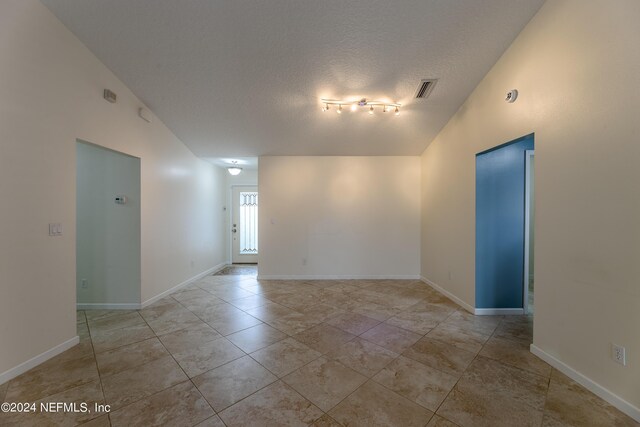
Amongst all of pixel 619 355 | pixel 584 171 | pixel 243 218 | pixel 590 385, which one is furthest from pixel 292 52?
pixel 243 218

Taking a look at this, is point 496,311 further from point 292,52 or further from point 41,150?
point 41,150

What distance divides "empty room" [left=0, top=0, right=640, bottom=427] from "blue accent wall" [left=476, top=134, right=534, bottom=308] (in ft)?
0.10

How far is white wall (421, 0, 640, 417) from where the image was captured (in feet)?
5.21

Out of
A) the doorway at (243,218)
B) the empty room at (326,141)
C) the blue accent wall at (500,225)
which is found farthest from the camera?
the doorway at (243,218)

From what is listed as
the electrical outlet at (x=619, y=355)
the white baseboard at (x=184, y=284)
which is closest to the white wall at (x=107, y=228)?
the white baseboard at (x=184, y=284)

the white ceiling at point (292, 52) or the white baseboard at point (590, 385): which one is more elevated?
the white ceiling at point (292, 52)

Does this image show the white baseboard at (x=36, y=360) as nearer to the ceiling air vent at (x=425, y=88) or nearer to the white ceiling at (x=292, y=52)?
the white ceiling at (x=292, y=52)

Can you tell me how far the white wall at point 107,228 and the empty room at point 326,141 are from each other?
0.09 feet

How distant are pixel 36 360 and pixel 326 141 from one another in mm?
4415

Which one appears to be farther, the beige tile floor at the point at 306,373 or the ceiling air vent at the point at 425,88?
the ceiling air vent at the point at 425,88

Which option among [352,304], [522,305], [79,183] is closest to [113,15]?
[79,183]

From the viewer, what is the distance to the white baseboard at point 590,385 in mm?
1557

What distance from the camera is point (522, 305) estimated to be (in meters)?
3.25

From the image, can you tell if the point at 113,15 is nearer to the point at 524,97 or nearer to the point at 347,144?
the point at 347,144
